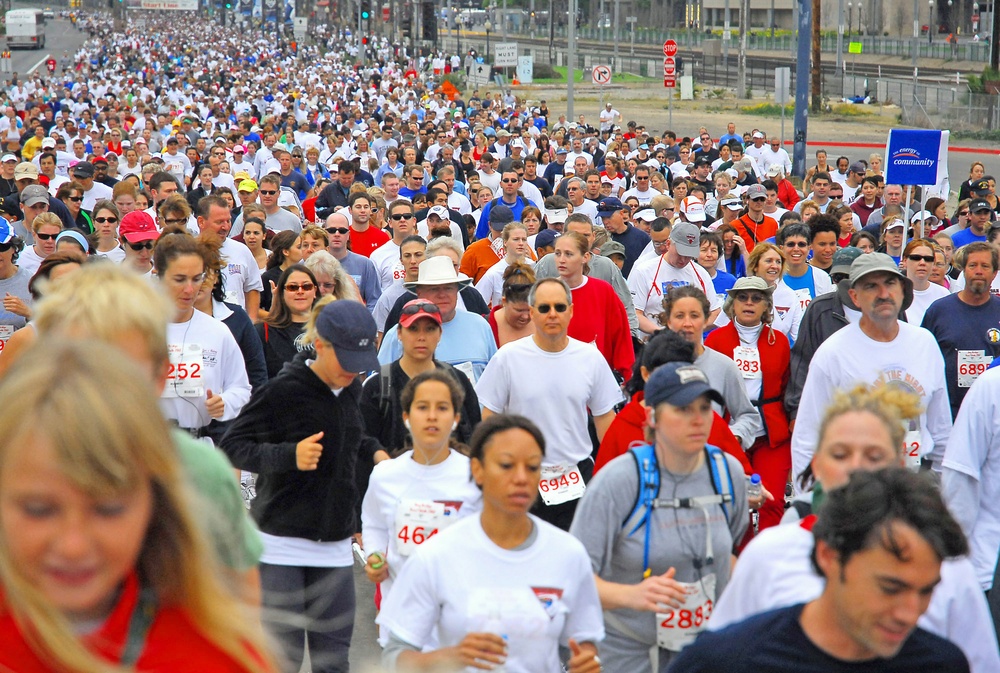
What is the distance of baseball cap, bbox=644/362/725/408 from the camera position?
4655mm

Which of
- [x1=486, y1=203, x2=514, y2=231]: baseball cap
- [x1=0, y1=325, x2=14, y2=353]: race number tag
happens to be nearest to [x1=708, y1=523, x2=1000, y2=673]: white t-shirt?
[x1=0, y1=325, x2=14, y2=353]: race number tag

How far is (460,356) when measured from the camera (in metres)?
7.48

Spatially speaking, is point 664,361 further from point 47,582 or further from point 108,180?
point 108,180

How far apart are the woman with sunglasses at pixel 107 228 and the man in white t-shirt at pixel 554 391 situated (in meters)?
5.21

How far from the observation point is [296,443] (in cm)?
535

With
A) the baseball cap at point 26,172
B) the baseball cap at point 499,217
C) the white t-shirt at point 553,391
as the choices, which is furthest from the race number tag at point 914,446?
the baseball cap at point 26,172

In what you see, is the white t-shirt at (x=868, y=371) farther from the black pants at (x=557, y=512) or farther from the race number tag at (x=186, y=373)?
the race number tag at (x=186, y=373)

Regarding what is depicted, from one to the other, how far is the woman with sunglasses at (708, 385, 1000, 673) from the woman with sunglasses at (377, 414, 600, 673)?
0.63 metres

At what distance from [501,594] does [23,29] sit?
106 meters

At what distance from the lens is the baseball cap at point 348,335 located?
17.5ft

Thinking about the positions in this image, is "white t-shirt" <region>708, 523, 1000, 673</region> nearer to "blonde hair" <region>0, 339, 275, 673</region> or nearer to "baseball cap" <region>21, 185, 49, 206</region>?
"blonde hair" <region>0, 339, 275, 673</region>

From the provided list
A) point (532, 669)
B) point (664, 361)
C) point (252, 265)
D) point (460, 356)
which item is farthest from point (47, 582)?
point (252, 265)

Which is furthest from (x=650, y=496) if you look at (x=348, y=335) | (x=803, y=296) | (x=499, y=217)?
(x=499, y=217)

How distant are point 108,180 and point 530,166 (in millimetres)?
6394
